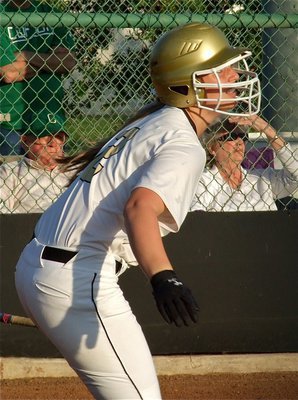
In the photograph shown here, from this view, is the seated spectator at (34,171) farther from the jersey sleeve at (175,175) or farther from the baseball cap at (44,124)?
the jersey sleeve at (175,175)

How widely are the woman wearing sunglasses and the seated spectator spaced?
956 millimetres

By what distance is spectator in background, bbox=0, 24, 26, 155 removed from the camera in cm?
592

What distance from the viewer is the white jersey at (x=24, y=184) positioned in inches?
231

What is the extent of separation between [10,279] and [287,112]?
2150mm

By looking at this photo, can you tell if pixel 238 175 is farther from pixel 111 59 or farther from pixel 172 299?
pixel 172 299

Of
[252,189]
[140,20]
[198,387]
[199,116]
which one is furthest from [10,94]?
[199,116]

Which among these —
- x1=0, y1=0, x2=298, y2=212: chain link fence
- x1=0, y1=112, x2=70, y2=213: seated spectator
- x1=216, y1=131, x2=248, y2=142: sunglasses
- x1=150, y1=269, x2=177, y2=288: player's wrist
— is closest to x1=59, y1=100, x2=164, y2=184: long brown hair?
x1=150, y1=269, x2=177, y2=288: player's wrist

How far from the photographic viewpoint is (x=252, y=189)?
612 cm

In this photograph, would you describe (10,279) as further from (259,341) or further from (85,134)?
(259,341)

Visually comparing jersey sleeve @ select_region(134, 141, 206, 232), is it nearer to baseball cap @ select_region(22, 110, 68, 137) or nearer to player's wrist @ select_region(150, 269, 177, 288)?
player's wrist @ select_region(150, 269, 177, 288)

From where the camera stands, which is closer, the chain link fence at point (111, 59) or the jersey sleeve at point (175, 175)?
the jersey sleeve at point (175, 175)

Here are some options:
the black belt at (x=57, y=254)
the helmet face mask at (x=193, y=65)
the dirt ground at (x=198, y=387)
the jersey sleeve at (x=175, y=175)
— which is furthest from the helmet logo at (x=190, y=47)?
the dirt ground at (x=198, y=387)

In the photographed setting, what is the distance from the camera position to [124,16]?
5.82m

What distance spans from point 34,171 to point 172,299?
3225mm
